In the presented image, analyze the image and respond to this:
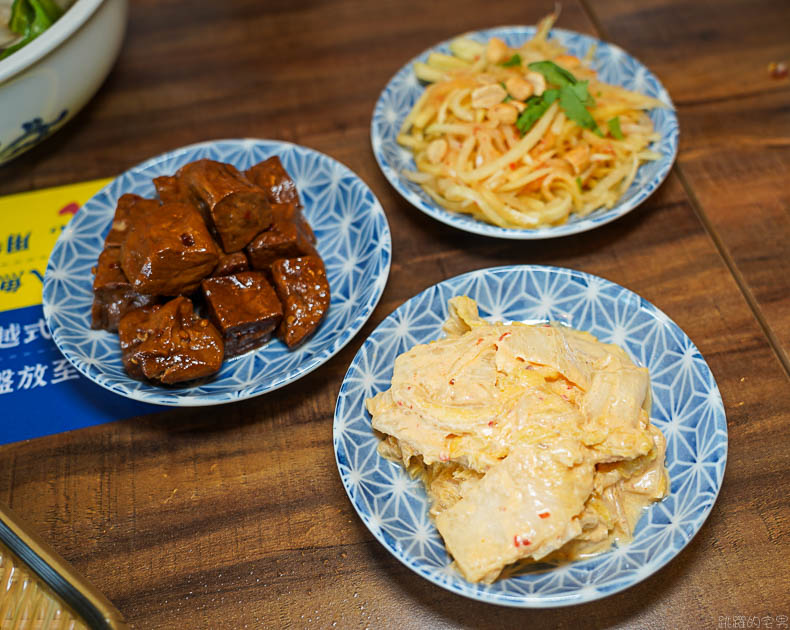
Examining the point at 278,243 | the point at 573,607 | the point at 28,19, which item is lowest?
the point at 573,607

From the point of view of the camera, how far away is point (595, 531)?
5.42 ft

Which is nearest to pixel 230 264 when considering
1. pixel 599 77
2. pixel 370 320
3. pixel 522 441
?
pixel 370 320

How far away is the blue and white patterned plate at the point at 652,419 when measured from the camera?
62.7 inches

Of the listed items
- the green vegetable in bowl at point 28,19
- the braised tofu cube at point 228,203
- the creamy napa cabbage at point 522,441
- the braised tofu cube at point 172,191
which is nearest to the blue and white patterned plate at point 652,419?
the creamy napa cabbage at point 522,441

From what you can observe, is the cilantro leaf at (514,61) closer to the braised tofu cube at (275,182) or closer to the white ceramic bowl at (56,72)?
the braised tofu cube at (275,182)

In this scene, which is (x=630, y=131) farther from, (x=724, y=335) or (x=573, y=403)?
(x=573, y=403)

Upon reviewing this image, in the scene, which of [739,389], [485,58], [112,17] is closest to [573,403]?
[739,389]

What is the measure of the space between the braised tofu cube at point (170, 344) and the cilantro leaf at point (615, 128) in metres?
1.62

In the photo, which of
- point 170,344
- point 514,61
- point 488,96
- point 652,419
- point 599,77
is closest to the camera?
point 652,419

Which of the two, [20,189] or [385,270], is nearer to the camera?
[385,270]

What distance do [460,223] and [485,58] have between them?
0.92 m

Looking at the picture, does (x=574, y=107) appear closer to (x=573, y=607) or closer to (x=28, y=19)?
(x=573, y=607)

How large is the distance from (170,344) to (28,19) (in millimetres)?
1584

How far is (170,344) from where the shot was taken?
2.03m
